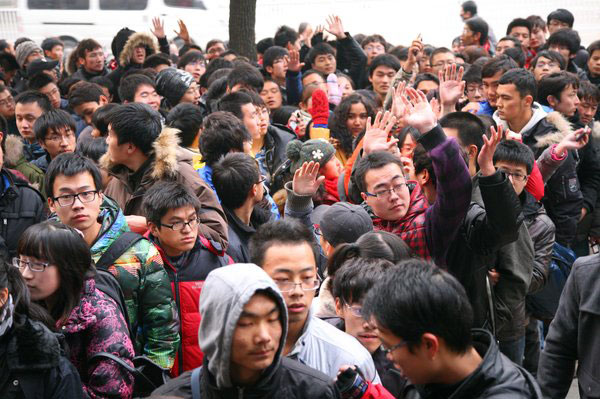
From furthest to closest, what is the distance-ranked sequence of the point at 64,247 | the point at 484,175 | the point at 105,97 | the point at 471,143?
the point at 105,97
the point at 471,143
the point at 484,175
the point at 64,247

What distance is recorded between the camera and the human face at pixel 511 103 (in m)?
6.40

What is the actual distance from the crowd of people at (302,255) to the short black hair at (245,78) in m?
0.69

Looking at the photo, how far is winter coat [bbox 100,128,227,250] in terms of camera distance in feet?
14.3

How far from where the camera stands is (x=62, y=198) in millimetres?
4055

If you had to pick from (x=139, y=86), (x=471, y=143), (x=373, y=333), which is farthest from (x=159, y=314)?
(x=139, y=86)

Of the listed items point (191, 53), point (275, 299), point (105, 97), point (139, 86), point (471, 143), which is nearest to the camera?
point (275, 299)

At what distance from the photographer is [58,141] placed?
6047 mm

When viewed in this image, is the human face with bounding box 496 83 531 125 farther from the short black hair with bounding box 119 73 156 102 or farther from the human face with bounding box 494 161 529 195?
the short black hair with bounding box 119 73 156 102

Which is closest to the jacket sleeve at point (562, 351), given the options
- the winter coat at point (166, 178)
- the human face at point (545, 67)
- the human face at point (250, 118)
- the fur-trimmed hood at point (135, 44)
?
the winter coat at point (166, 178)

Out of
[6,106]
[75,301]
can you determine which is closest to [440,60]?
[6,106]

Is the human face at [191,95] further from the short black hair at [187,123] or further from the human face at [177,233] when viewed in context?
the human face at [177,233]

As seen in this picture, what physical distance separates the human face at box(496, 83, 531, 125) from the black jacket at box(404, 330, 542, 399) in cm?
425

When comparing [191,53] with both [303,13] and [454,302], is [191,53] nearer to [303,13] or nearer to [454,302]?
[454,302]

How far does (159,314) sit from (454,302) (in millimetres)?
1748
